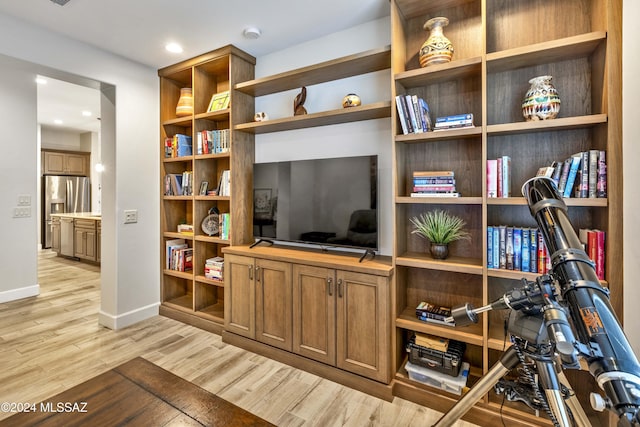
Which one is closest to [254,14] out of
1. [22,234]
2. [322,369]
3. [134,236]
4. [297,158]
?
[297,158]

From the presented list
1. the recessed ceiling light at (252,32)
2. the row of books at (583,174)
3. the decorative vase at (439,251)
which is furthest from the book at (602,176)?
the recessed ceiling light at (252,32)

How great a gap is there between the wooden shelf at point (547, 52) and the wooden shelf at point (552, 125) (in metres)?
0.37

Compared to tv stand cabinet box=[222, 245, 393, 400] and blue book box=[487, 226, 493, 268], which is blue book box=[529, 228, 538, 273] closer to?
blue book box=[487, 226, 493, 268]

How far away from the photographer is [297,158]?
2762 millimetres

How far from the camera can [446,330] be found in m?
1.84

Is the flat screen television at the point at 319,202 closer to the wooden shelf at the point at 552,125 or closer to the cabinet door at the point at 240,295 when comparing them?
the cabinet door at the point at 240,295

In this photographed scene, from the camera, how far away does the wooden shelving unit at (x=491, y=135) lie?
1527 millimetres

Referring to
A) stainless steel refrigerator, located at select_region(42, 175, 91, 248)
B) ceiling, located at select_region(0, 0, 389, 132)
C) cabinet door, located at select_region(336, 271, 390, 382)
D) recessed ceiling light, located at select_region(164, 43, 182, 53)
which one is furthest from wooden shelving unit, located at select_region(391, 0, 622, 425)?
stainless steel refrigerator, located at select_region(42, 175, 91, 248)

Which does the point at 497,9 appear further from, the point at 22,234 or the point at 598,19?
the point at 22,234

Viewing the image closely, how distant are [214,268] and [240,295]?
0.55 m

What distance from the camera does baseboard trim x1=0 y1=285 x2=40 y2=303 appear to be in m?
3.68

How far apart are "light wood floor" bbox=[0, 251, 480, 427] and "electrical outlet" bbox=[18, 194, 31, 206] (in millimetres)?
1251

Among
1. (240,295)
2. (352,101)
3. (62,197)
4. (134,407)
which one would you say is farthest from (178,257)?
(62,197)

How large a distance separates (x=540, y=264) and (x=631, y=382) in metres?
1.45
